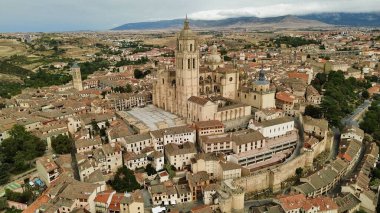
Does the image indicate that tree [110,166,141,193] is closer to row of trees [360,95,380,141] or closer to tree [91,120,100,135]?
tree [91,120,100,135]

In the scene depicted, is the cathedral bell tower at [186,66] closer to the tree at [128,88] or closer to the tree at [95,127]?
the tree at [95,127]

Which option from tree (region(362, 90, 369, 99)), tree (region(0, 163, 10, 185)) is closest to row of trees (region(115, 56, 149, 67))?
tree (region(362, 90, 369, 99))

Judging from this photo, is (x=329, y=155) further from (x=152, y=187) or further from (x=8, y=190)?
(x=8, y=190)

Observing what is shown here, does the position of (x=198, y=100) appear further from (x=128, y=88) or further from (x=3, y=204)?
(x=3, y=204)

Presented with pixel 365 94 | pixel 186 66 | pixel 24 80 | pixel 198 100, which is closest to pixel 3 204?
pixel 198 100

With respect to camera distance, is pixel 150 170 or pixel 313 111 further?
pixel 313 111
